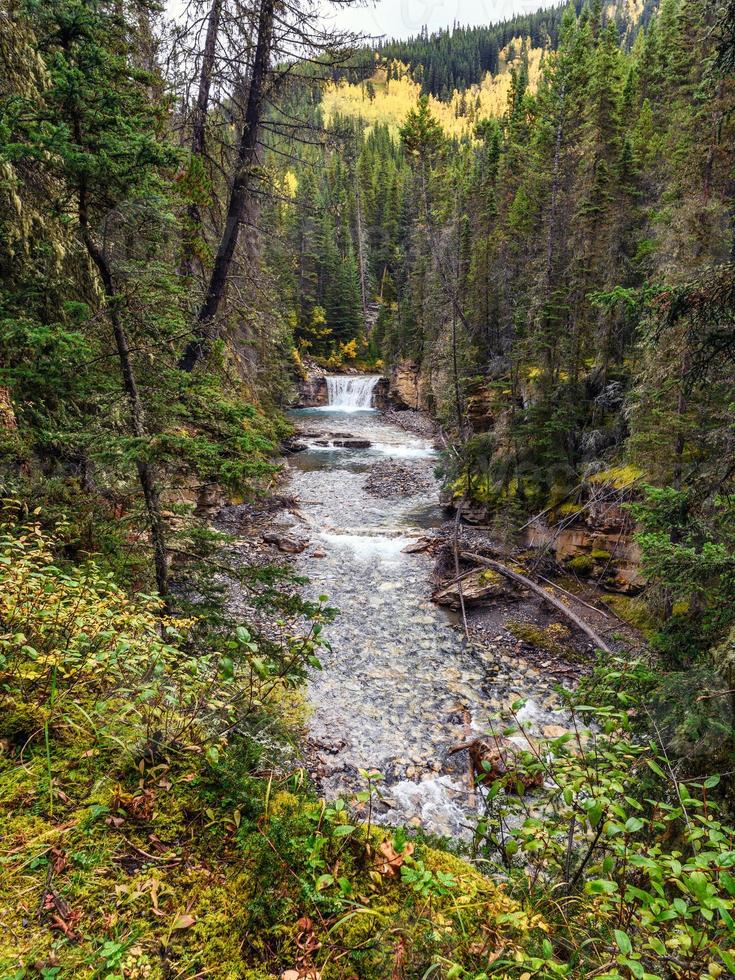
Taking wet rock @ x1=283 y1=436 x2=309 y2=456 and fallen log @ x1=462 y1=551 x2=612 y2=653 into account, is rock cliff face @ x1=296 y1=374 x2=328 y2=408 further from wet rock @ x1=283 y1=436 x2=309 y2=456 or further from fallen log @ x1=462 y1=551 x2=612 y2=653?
fallen log @ x1=462 y1=551 x2=612 y2=653

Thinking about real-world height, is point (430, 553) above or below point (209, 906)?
below

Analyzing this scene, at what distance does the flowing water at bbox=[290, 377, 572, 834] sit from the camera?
702 cm

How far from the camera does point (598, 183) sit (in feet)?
61.2

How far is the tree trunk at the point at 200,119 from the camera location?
6980mm

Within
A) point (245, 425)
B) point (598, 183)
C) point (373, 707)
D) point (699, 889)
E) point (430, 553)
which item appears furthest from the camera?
point (598, 183)

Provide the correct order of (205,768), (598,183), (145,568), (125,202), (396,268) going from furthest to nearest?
(396,268), (598,183), (145,568), (125,202), (205,768)

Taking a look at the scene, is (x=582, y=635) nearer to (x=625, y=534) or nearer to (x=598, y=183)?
(x=625, y=534)

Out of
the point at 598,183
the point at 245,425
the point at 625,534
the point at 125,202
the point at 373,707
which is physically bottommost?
the point at 373,707

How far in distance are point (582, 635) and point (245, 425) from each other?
884cm

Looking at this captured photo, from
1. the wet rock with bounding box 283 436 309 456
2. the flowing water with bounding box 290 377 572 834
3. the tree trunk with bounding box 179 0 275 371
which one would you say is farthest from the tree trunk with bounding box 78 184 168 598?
the wet rock with bounding box 283 436 309 456

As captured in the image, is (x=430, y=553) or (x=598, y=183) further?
(x=598, y=183)

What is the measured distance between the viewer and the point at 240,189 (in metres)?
7.47

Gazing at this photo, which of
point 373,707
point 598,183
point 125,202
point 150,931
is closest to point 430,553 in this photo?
point 373,707

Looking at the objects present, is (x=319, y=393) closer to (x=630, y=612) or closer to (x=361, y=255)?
(x=361, y=255)
